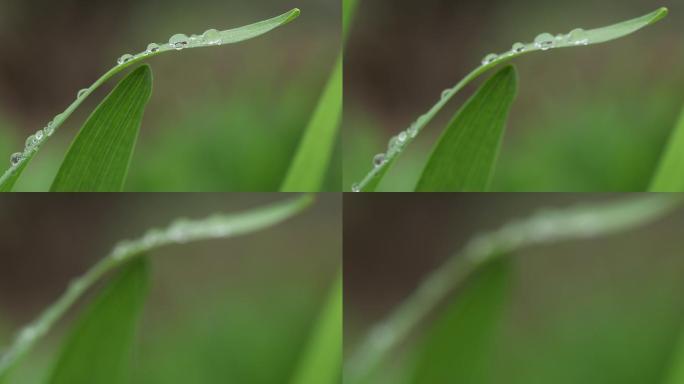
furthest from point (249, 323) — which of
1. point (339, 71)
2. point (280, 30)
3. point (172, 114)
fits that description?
point (339, 71)

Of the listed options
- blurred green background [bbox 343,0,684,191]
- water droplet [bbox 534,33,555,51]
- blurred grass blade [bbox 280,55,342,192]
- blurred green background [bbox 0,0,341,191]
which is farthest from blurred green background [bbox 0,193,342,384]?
water droplet [bbox 534,33,555,51]

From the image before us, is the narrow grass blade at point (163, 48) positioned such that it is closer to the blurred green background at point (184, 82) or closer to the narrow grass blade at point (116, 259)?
the narrow grass blade at point (116, 259)

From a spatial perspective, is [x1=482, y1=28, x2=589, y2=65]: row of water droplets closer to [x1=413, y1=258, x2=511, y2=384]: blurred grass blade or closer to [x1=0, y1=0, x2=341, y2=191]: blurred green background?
[x1=413, y1=258, x2=511, y2=384]: blurred grass blade

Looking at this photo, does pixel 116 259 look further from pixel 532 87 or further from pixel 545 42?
pixel 532 87

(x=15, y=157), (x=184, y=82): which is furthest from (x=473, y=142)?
(x=184, y=82)

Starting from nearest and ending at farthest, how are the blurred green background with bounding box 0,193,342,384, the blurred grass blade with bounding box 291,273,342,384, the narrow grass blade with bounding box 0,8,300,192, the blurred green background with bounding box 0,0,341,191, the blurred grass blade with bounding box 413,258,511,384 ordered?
1. the narrow grass blade with bounding box 0,8,300,192
2. the blurred grass blade with bounding box 413,258,511,384
3. the blurred grass blade with bounding box 291,273,342,384
4. the blurred green background with bounding box 0,0,341,191
5. the blurred green background with bounding box 0,193,342,384

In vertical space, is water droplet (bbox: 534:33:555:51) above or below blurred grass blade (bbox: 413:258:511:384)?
above

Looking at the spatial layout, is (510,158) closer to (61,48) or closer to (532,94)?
(532,94)

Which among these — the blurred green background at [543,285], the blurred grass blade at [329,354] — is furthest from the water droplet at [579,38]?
the blurred green background at [543,285]
